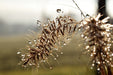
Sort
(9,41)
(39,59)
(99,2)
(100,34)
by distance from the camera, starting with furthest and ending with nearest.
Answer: (9,41) → (99,2) → (39,59) → (100,34)

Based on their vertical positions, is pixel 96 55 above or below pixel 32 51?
below

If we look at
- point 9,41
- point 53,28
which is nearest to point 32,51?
→ point 53,28

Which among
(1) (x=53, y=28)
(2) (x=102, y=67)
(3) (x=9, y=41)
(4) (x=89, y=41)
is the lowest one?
(2) (x=102, y=67)

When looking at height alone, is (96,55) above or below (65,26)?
below

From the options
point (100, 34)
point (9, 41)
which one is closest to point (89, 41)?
point (100, 34)

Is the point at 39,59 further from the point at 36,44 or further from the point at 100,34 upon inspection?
the point at 100,34

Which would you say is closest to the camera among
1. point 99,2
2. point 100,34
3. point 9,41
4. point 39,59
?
point 100,34

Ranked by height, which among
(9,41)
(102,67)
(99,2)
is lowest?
(102,67)

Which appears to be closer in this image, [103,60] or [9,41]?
[103,60]

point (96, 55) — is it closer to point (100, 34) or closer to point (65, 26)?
point (100, 34)
